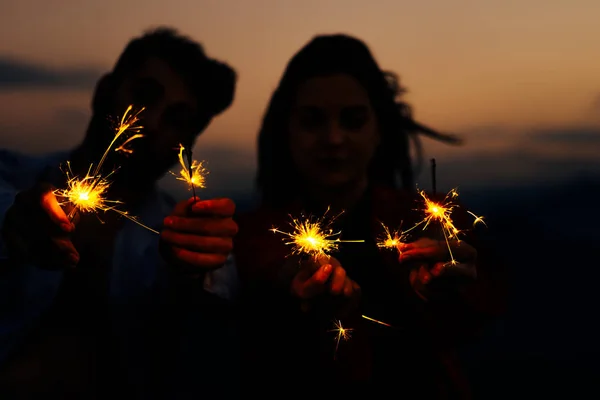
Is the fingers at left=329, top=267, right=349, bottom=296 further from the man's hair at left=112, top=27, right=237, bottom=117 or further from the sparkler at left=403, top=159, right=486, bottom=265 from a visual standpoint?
the man's hair at left=112, top=27, right=237, bottom=117

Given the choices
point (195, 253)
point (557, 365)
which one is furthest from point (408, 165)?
point (557, 365)

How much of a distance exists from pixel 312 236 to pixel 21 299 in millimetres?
1044

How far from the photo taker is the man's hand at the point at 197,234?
121 centimetres

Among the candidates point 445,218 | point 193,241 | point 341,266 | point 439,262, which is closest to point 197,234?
point 193,241

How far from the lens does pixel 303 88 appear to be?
1.60 m

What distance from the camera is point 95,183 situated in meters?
1.76

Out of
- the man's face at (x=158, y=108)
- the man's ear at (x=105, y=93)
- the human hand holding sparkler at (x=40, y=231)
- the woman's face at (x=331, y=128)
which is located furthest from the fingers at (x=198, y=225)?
the man's ear at (x=105, y=93)

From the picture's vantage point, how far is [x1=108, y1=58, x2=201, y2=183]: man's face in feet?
5.54

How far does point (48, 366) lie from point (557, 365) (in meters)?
2.65

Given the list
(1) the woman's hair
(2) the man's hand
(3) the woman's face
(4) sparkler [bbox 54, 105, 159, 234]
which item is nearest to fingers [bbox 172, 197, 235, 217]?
(2) the man's hand

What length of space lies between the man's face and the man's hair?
0.11ft

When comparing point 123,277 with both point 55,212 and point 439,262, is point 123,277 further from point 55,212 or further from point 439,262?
point 439,262

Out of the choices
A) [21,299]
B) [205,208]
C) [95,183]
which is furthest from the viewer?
[95,183]

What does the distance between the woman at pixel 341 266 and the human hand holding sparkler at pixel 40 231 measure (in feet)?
2.15
